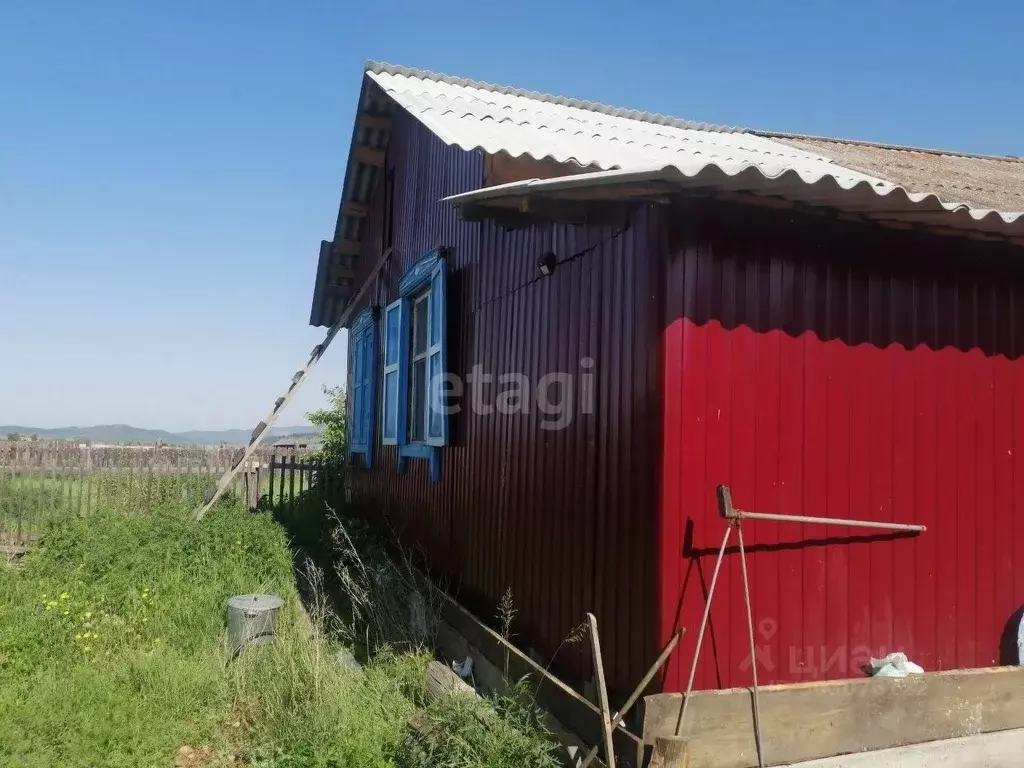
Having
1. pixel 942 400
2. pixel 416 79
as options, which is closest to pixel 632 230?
pixel 942 400

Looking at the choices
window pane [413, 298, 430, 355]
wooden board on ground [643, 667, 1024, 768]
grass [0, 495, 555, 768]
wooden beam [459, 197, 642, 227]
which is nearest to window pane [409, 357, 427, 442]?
window pane [413, 298, 430, 355]

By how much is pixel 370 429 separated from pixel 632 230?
19.9 feet

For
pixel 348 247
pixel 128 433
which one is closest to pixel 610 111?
pixel 348 247

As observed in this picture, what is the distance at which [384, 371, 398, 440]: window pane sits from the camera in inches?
306

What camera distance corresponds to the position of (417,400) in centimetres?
740

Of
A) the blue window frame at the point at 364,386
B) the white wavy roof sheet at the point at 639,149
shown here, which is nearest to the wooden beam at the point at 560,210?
the white wavy roof sheet at the point at 639,149

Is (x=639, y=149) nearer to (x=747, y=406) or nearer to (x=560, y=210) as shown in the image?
(x=560, y=210)

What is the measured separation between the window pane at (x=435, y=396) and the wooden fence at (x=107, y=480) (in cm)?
504

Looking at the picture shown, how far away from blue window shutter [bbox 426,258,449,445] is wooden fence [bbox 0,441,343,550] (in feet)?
16.7

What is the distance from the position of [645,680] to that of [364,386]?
7128 millimetres

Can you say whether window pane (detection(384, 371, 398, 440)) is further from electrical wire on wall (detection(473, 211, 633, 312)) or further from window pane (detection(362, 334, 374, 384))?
electrical wire on wall (detection(473, 211, 633, 312))

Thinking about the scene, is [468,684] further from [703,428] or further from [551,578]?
[703,428]

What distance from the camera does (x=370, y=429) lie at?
925cm

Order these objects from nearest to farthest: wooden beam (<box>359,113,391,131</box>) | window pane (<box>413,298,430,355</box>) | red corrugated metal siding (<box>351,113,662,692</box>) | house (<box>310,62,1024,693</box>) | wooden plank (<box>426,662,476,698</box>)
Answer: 1. house (<box>310,62,1024,693</box>)
2. red corrugated metal siding (<box>351,113,662,692</box>)
3. wooden plank (<box>426,662,476,698</box>)
4. window pane (<box>413,298,430,355</box>)
5. wooden beam (<box>359,113,391,131</box>)
